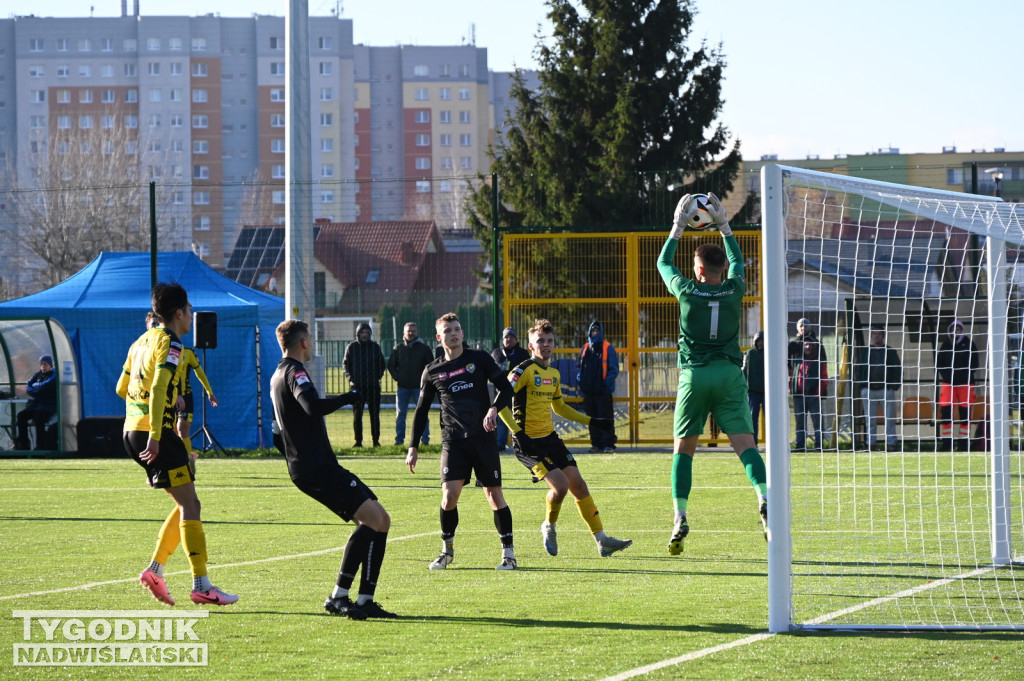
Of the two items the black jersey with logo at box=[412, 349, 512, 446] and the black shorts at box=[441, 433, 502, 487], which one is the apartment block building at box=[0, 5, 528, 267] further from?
the black shorts at box=[441, 433, 502, 487]

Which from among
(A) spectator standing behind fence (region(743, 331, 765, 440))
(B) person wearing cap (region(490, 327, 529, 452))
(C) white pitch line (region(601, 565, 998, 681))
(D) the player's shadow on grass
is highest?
(B) person wearing cap (region(490, 327, 529, 452))

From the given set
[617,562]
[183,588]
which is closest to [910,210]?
[617,562]

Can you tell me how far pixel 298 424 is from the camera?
7.49m

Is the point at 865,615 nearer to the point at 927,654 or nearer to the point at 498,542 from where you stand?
the point at 927,654

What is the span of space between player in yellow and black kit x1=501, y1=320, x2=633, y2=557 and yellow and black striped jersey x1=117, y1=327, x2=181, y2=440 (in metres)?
2.76

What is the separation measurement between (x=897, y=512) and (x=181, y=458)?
781cm

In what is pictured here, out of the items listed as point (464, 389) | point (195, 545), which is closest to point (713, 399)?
point (464, 389)

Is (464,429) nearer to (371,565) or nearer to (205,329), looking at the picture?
(371,565)

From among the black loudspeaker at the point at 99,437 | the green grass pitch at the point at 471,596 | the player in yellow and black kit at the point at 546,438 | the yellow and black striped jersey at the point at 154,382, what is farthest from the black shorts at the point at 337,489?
the black loudspeaker at the point at 99,437

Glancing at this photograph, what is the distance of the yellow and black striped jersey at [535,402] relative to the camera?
1000cm

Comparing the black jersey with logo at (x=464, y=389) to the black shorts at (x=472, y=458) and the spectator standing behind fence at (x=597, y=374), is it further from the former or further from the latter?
the spectator standing behind fence at (x=597, y=374)

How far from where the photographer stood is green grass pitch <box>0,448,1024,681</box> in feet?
19.8

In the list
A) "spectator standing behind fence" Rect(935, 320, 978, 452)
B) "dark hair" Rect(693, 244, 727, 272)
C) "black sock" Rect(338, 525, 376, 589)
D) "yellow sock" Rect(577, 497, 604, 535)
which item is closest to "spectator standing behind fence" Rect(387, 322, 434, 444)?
"spectator standing behind fence" Rect(935, 320, 978, 452)

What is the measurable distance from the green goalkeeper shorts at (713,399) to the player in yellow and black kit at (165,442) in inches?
130
